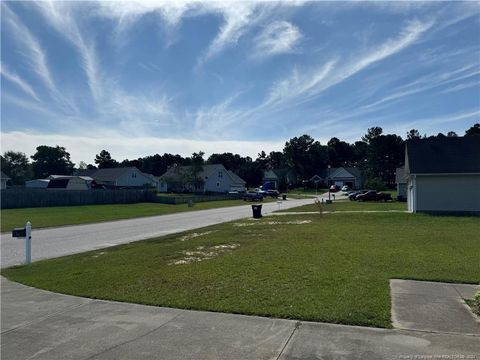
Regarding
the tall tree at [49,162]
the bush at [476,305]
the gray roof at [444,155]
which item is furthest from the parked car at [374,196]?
the tall tree at [49,162]

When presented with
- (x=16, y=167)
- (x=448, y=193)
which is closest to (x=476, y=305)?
(x=448, y=193)

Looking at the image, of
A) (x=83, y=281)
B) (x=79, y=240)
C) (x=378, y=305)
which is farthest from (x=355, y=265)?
(x=79, y=240)

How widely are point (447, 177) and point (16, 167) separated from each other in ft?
362

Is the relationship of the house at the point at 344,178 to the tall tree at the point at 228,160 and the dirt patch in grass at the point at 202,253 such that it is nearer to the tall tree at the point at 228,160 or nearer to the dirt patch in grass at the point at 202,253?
the tall tree at the point at 228,160


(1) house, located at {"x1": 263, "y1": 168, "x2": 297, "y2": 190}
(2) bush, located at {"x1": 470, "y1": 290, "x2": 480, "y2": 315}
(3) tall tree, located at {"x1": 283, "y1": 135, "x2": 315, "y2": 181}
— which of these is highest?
(3) tall tree, located at {"x1": 283, "y1": 135, "x2": 315, "y2": 181}

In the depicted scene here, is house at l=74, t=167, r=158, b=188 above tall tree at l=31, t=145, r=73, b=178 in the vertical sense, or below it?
below

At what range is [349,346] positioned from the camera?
4.73 metres

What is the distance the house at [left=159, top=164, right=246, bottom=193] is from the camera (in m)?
75.9

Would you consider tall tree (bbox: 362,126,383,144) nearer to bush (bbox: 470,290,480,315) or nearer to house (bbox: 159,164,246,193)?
house (bbox: 159,164,246,193)

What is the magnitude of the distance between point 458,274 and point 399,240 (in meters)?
5.80

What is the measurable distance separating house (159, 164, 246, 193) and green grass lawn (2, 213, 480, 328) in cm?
6102

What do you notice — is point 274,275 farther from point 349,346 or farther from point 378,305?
point 349,346

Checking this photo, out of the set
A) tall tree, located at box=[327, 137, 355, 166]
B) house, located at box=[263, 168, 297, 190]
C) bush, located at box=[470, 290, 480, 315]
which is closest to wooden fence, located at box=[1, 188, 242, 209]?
bush, located at box=[470, 290, 480, 315]

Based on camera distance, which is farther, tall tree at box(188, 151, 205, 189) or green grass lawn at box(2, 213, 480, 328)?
tall tree at box(188, 151, 205, 189)
